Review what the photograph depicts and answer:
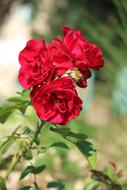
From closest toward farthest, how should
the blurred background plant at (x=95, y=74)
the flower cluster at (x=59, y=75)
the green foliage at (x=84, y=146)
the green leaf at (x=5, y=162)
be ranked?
the flower cluster at (x=59, y=75) < the green foliage at (x=84, y=146) < the green leaf at (x=5, y=162) < the blurred background plant at (x=95, y=74)

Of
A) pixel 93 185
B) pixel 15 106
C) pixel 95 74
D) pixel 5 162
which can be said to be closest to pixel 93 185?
pixel 93 185

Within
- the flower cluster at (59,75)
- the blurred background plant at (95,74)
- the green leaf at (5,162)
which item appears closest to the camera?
the flower cluster at (59,75)

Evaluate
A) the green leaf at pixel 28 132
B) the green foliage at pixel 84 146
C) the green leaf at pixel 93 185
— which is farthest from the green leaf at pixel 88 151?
the green leaf at pixel 93 185

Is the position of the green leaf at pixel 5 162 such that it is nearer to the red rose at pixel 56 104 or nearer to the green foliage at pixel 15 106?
the green foliage at pixel 15 106

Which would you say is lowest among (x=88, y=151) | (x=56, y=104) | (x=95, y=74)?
(x=95, y=74)

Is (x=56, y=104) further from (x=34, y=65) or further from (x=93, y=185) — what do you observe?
(x=93, y=185)

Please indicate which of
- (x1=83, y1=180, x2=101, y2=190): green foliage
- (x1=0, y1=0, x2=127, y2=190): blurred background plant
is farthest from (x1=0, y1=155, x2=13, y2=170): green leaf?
(x1=83, y1=180, x2=101, y2=190): green foliage

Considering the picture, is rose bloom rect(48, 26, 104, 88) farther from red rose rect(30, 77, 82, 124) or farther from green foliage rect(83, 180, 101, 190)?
green foliage rect(83, 180, 101, 190)
